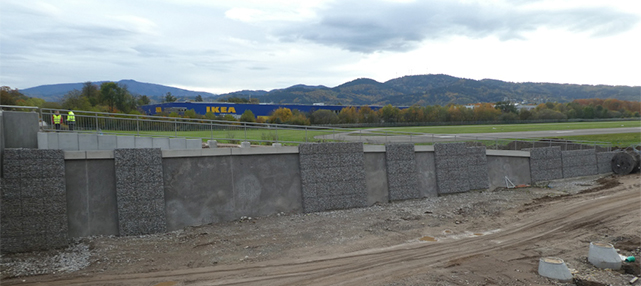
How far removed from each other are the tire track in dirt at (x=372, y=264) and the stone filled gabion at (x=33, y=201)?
264cm

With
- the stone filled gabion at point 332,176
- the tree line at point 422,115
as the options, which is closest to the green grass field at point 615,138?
the tree line at point 422,115

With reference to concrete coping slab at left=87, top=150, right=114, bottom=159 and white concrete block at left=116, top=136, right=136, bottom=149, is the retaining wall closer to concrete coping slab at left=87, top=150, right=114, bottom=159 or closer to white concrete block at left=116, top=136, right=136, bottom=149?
concrete coping slab at left=87, top=150, right=114, bottom=159

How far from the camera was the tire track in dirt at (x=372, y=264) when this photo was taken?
927 cm

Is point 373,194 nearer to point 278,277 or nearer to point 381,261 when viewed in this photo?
point 381,261

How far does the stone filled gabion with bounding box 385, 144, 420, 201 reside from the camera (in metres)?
18.8

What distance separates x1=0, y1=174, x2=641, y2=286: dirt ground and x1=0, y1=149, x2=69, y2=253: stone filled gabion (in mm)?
408

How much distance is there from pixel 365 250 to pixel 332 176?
5.74 meters

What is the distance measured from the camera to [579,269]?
10.4 metres

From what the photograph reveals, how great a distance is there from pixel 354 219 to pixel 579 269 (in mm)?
7353

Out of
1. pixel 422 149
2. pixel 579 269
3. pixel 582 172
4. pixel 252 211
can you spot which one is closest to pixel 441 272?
pixel 579 269

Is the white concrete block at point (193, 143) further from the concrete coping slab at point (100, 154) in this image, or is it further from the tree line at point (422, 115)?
the tree line at point (422, 115)

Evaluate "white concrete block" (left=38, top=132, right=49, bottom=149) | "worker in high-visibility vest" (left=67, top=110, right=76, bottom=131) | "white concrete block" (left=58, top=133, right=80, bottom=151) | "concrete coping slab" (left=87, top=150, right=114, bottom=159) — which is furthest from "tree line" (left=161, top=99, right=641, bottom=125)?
"concrete coping slab" (left=87, top=150, right=114, bottom=159)

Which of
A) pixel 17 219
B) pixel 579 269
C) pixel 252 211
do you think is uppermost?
pixel 17 219

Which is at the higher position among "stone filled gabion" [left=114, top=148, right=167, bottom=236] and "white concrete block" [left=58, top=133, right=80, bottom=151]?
"white concrete block" [left=58, top=133, right=80, bottom=151]
